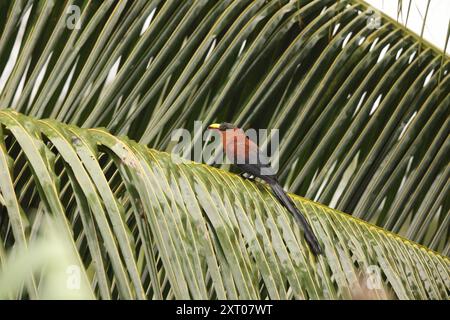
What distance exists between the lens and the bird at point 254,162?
8.98 ft

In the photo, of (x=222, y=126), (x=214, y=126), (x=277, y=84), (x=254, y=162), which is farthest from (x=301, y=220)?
(x=254, y=162)

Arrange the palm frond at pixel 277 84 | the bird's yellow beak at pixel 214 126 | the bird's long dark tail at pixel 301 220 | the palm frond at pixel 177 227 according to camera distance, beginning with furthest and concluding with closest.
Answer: the bird's yellow beak at pixel 214 126 < the palm frond at pixel 277 84 < the bird's long dark tail at pixel 301 220 < the palm frond at pixel 177 227

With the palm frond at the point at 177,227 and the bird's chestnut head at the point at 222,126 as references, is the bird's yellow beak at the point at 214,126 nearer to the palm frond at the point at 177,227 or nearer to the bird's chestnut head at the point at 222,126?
the bird's chestnut head at the point at 222,126

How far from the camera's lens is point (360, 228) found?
302 cm

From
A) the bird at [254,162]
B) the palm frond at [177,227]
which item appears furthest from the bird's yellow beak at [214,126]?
the palm frond at [177,227]

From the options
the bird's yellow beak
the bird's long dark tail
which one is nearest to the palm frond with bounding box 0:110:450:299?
the bird's long dark tail

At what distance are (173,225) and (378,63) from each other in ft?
7.17

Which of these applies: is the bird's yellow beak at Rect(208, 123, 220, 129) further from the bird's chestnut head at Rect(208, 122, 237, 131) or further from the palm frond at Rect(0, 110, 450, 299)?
the palm frond at Rect(0, 110, 450, 299)

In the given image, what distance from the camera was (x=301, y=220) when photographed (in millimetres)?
2777

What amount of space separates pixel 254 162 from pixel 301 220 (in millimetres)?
1268

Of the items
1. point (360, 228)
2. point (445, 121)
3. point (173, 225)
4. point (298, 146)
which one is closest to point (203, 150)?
point (298, 146)

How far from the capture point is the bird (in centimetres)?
274

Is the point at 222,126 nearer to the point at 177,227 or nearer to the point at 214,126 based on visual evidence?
the point at 214,126

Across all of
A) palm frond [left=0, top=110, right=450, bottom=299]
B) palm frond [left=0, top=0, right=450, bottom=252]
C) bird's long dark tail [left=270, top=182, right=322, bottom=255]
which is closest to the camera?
palm frond [left=0, top=110, right=450, bottom=299]
